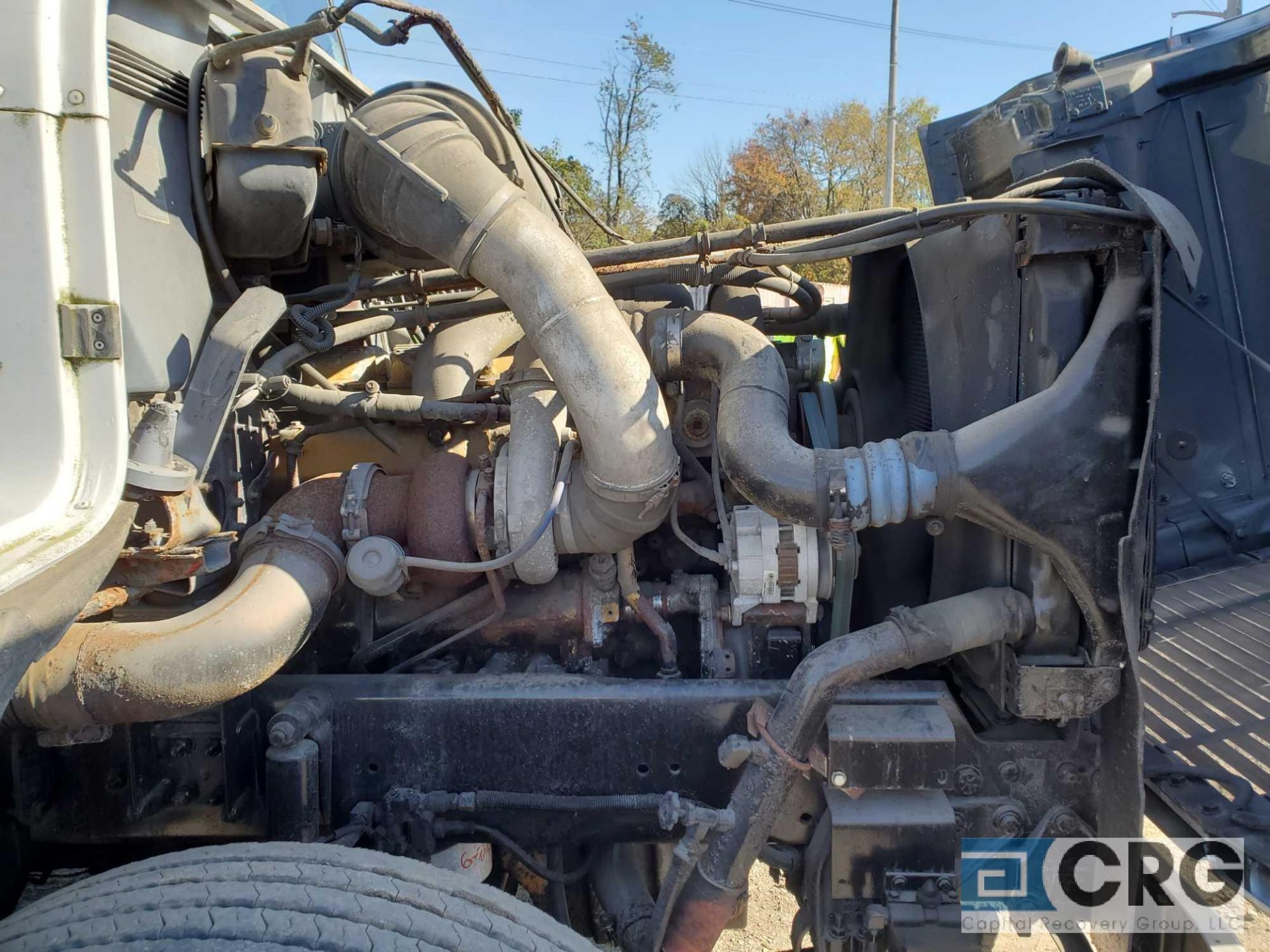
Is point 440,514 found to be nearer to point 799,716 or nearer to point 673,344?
point 673,344

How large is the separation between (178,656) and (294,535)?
38 cm

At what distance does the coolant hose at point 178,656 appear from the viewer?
1.44 meters

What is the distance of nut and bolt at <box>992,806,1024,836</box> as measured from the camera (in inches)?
64.3

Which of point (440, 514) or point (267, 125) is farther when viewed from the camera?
point (440, 514)

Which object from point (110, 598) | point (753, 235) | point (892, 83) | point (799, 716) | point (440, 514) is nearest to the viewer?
point (110, 598)

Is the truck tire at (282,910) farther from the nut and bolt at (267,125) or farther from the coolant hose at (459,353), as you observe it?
the nut and bolt at (267,125)

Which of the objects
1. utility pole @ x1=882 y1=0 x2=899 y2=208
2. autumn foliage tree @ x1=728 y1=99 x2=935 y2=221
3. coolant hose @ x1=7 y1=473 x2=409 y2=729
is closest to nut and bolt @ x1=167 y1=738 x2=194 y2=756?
coolant hose @ x1=7 y1=473 x2=409 y2=729

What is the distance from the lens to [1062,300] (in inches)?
61.4

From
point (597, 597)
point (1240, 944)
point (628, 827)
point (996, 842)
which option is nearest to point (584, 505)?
point (597, 597)

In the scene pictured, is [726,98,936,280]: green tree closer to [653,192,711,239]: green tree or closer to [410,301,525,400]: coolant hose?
[653,192,711,239]: green tree

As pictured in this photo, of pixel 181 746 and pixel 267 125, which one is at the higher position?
pixel 267 125

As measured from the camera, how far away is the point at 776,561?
177 centimetres

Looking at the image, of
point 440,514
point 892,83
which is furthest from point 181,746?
point 892,83

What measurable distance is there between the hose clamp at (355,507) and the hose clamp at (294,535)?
5 centimetres
